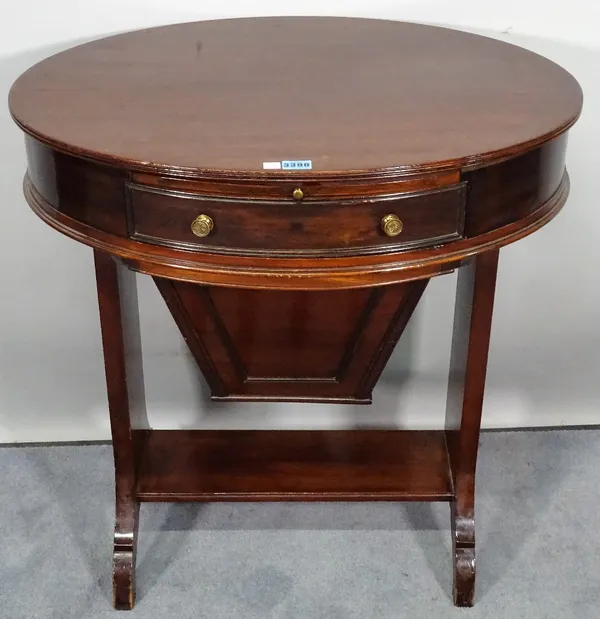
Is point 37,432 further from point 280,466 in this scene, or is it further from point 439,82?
point 439,82

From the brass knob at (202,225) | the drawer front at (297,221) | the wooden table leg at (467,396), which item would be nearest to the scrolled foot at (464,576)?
the wooden table leg at (467,396)

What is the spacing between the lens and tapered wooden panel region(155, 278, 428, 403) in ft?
4.98

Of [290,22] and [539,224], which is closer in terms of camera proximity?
[539,224]

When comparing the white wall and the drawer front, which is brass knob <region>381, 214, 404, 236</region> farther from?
the white wall

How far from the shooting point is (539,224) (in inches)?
42.6

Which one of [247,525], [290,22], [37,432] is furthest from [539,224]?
[37,432]

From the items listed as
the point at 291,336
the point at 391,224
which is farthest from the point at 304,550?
the point at 391,224

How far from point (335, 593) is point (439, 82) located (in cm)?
94

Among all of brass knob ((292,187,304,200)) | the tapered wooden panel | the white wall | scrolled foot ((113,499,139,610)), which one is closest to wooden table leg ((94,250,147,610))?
scrolled foot ((113,499,139,610))

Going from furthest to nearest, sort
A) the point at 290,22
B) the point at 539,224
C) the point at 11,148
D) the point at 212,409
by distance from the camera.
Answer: the point at 212,409 → the point at 11,148 → the point at 290,22 → the point at 539,224

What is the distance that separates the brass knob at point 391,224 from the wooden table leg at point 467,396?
1.09 ft

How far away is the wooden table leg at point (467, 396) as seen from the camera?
131cm

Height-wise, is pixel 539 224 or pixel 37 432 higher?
pixel 539 224

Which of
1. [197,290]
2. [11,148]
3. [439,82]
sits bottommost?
[197,290]
